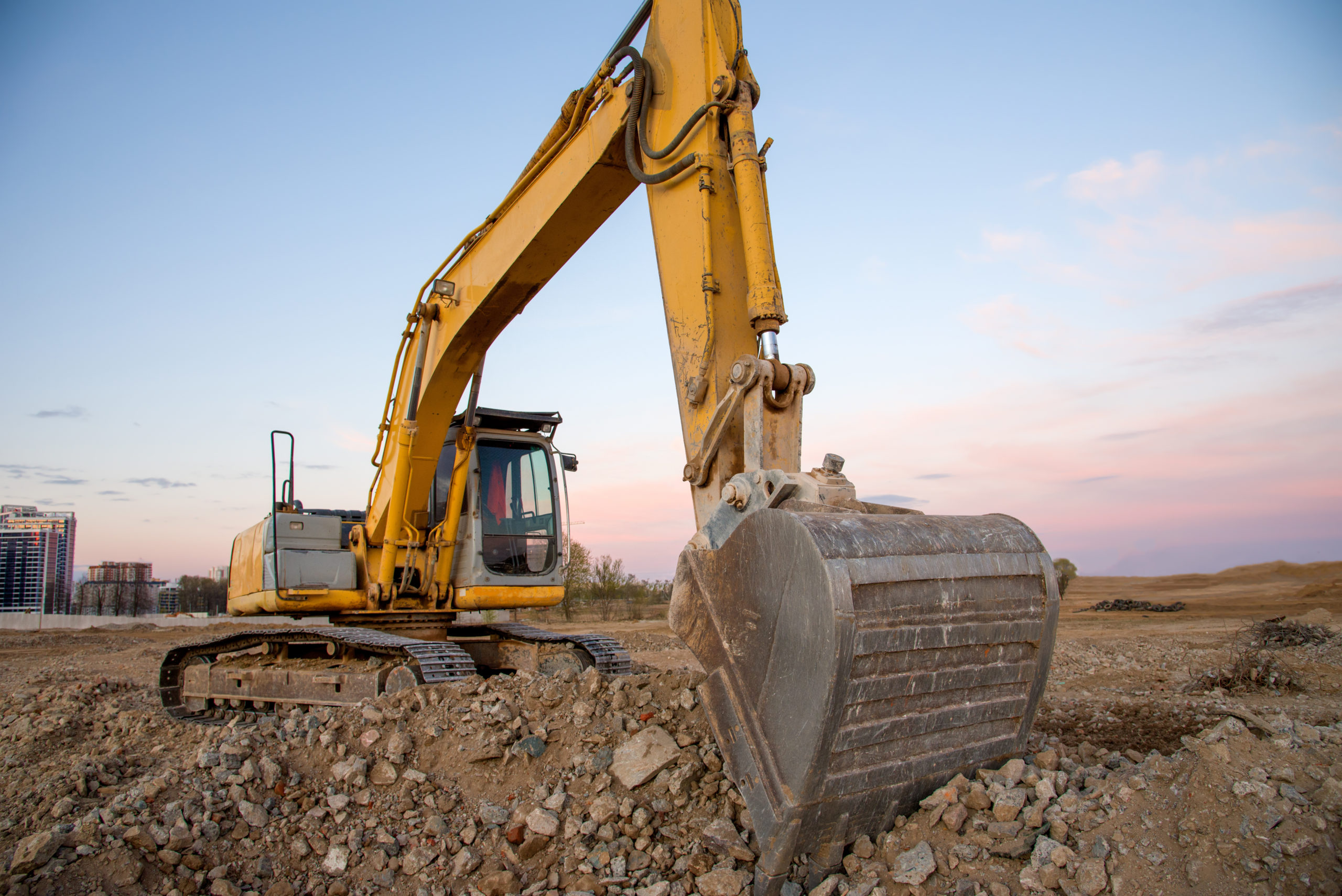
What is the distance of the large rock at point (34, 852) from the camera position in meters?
3.08

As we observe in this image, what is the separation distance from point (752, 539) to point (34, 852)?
3.02 metres

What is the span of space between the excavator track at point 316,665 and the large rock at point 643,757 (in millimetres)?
2129

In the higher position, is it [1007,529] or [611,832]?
[1007,529]

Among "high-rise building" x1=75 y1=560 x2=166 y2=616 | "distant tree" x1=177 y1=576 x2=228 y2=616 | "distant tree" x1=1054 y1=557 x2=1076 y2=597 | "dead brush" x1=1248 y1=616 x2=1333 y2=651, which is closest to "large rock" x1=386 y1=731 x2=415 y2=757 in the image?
"dead brush" x1=1248 y1=616 x2=1333 y2=651

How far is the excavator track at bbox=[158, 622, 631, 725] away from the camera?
5801mm

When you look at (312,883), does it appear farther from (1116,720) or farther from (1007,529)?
(1116,720)

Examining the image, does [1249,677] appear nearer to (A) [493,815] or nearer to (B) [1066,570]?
(A) [493,815]

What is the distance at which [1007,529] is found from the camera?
328 centimetres

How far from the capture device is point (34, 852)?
10.2ft

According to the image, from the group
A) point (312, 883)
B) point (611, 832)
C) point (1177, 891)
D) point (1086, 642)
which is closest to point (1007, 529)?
point (1177, 891)

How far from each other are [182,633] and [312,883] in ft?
71.2

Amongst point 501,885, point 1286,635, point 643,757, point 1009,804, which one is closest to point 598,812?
point 643,757

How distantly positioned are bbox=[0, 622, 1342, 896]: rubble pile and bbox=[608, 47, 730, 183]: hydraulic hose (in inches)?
105

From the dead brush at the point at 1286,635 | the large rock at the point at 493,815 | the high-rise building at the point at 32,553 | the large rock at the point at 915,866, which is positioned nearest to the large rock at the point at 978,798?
the large rock at the point at 915,866
